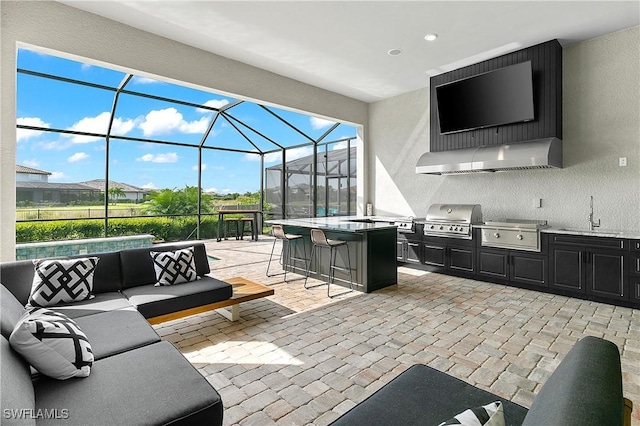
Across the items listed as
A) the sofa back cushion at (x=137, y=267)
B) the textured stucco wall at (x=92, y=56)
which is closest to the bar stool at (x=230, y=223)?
the textured stucco wall at (x=92, y=56)

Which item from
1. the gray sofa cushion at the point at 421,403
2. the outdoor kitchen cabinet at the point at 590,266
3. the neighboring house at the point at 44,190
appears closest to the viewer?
the gray sofa cushion at the point at 421,403

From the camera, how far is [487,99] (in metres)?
4.74

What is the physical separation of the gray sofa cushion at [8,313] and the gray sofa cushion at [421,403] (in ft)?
5.70

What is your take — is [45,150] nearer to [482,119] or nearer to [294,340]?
[294,340]

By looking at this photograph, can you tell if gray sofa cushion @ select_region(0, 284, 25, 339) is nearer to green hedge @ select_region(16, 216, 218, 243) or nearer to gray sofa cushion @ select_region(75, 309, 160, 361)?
gray sofa cushion @ select_region(75, 309, 160, 361)

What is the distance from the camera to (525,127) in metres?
4.49

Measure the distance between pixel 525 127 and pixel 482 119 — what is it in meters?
0.58

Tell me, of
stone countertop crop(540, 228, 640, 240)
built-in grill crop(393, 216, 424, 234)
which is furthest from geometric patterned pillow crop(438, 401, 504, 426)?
built-in grill crop(393, 216, 424, 234)

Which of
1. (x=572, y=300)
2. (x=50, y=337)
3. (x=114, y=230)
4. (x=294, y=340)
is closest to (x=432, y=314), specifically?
(x=294, y=340)

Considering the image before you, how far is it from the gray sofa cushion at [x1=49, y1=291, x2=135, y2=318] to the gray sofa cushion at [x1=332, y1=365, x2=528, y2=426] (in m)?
2.16

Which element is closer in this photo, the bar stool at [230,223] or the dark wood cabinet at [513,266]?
the dark wood cabinet at [513,266]

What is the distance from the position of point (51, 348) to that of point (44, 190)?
261 inches

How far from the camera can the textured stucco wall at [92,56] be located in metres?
3.21

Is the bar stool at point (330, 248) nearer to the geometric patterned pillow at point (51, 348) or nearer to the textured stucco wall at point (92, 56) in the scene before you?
the textured stucco wall at point (92, 56)
